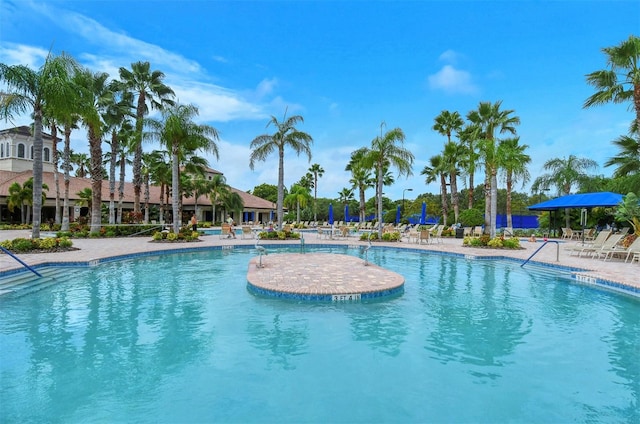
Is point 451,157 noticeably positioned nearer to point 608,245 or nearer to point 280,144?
point 280,144

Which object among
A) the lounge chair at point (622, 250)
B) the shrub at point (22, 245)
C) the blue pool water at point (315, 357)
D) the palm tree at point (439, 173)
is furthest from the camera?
the palm tree at point (439, 173)

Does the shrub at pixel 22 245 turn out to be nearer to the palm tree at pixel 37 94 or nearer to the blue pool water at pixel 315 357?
the palm tree at pixel 37 94

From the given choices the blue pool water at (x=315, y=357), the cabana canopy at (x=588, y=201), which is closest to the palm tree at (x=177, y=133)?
the blue pool water at (x=315, y=357)

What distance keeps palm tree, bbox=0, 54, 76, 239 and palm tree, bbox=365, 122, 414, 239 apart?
15166mm

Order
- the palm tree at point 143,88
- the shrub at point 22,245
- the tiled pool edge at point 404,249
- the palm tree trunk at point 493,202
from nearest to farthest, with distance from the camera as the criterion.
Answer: the tiled pool edge at point 404,249, the shrub at point 22,245, the palm tree trunk at point 493,202, the palm tree at point 143,88

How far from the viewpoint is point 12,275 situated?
9969 mm

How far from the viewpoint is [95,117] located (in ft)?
60.7

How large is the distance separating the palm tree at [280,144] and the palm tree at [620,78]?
14.8 meters

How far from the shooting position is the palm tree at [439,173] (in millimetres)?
31652

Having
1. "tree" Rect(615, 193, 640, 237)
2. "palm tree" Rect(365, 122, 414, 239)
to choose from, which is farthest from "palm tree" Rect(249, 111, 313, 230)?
"tree" Rect(615, 193, 640, 237)

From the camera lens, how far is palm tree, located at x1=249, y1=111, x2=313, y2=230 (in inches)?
913

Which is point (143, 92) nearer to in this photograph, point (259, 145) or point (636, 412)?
point (259, 145)

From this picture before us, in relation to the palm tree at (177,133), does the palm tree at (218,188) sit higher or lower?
lower

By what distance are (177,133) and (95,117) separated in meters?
3.96
